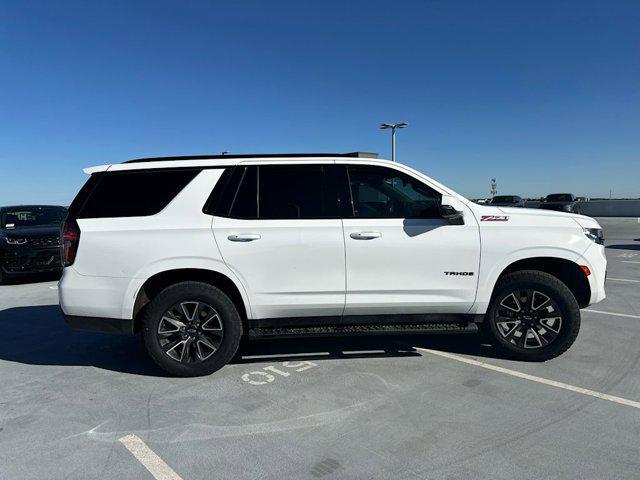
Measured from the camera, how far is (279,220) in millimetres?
3779

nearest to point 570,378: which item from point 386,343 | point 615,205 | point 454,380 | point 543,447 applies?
point 454,380

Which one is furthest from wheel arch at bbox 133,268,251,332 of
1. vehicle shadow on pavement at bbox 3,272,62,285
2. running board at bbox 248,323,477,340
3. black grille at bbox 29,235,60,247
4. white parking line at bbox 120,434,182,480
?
vehicle shadow on pavement at bbox 3,272,62,285

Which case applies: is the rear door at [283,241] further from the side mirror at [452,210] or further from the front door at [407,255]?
the side mirror at [452,210]

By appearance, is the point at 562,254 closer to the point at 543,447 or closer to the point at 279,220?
the point at 543,447

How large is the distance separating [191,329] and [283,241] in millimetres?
1161

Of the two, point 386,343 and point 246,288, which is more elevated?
point 246,288

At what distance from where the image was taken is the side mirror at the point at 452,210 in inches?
147

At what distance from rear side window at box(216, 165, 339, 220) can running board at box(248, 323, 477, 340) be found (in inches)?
40.9

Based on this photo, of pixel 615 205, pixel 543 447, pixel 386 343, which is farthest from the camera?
pixel 615 205

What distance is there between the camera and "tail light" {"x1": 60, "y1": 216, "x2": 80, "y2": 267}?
144 inches

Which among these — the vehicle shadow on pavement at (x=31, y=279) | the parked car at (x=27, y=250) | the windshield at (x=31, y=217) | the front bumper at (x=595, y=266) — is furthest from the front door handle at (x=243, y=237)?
the windshield at (x=31, y=217)

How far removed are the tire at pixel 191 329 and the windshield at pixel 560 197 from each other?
91.5 feet

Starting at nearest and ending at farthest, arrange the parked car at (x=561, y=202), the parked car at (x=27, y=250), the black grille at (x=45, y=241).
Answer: the parked car at (x=27, y=250) < the black grille at (x=45, y=241) < the parked car at (x=561, y=202)

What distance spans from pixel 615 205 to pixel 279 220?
40934 mm
